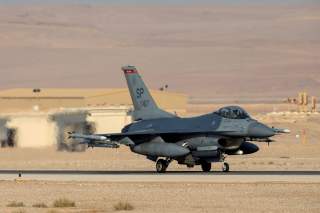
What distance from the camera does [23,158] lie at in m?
57.3

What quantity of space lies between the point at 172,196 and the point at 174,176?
30.4 ft

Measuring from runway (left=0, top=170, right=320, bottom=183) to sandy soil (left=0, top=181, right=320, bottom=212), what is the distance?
1761mm

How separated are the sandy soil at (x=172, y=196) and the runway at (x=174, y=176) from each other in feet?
5.78

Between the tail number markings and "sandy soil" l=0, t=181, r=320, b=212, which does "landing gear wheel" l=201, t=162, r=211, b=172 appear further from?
"sandy soil" l=0, t=181, r=320, b=212

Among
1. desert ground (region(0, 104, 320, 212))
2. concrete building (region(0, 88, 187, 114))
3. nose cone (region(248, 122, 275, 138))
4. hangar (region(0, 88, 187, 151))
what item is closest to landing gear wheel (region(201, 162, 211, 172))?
desert ground (region(0, 104, 320, 212))

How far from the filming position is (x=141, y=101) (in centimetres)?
4922

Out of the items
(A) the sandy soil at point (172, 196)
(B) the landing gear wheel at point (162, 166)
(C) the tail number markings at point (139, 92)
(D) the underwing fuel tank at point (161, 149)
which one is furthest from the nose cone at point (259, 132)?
(A) the sandy soil at point (172, 196)

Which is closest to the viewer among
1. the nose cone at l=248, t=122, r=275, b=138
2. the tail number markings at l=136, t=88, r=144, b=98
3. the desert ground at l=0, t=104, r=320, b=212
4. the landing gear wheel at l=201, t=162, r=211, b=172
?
the desert ground at l=0, t=104, r=320, b=212

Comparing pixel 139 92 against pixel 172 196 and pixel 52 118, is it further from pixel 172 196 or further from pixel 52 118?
pixel 172 196

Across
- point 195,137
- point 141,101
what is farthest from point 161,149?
point 141,101

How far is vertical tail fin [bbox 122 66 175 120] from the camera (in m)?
48.6

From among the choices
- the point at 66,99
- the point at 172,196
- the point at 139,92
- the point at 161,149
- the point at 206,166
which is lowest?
the point at 172,196

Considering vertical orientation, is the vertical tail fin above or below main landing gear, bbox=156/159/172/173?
above

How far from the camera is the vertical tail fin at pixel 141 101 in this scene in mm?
48625
